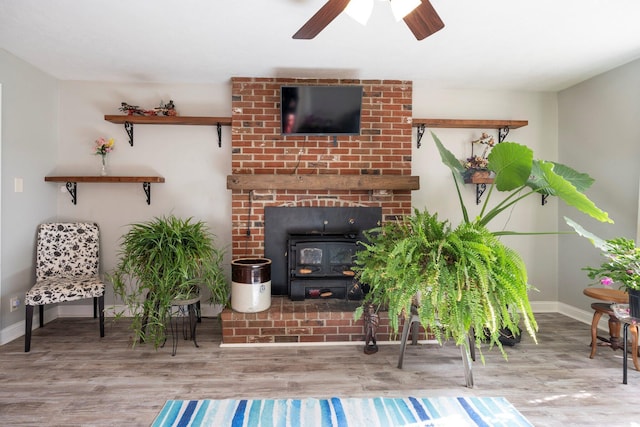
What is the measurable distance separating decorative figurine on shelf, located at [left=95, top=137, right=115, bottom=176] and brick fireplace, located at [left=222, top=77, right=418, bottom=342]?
1.19m

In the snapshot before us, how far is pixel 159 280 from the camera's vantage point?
2.53 meters

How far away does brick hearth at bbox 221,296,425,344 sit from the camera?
2828 millimetres

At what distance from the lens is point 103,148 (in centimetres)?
335

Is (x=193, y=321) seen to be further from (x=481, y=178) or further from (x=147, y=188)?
(x=481, y=178)

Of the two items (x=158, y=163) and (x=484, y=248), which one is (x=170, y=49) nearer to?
(x=158, y=163)

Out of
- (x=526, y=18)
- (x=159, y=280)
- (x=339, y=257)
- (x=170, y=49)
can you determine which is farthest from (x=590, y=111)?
(x=159, y=280)

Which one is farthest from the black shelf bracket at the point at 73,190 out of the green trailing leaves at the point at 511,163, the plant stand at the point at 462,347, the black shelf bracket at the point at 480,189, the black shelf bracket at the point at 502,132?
the black shelf bracket at the point at 502,132

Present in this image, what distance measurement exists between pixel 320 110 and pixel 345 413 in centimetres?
238

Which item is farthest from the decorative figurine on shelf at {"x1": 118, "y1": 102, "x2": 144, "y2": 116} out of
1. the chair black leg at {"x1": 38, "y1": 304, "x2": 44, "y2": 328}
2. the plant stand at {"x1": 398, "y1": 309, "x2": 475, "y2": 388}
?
the plant stand at {"x1": 398, "y1": 309, "x2": 475, "y2": 388}

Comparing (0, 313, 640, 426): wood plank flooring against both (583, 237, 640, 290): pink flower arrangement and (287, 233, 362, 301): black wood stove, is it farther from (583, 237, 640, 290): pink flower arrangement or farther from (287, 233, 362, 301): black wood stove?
(583, 237, 640, 290): pink flower arrangement

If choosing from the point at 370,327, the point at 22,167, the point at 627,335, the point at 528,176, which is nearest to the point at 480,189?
the point at 528,176

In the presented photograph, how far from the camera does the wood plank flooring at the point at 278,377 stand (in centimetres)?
196

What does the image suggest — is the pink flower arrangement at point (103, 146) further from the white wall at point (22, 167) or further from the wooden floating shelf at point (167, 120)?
the white wall at point (22, 167)

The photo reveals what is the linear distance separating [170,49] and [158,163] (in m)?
1.18
